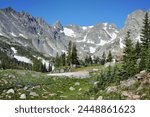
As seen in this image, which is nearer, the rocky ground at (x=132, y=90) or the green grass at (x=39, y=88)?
the rocky ground at (x=132, y=90)

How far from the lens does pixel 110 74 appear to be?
28.1 meters

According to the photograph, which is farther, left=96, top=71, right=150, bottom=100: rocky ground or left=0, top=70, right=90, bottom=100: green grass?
left=0, top=70, right=90, bottom=100: green grass

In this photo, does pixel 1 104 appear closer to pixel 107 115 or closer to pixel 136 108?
pixel 107 115

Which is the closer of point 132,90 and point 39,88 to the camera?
point 132,90

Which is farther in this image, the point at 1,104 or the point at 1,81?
the point at 1,81

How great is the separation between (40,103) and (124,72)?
15.1 m

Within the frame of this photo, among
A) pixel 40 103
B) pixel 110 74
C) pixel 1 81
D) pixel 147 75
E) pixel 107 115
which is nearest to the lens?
pixel 107 115

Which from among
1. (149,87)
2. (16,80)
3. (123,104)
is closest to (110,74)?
(149,87)

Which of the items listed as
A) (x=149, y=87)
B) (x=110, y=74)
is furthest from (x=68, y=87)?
(x=149, y=87)

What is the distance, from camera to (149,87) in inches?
871

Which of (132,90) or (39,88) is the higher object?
(39,88)

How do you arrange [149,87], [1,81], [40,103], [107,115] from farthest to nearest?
[1,81], [149,87], [40,103], [107,115]

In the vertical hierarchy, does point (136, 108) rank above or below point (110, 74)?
below

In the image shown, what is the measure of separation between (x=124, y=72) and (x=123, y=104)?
14.2 metres
